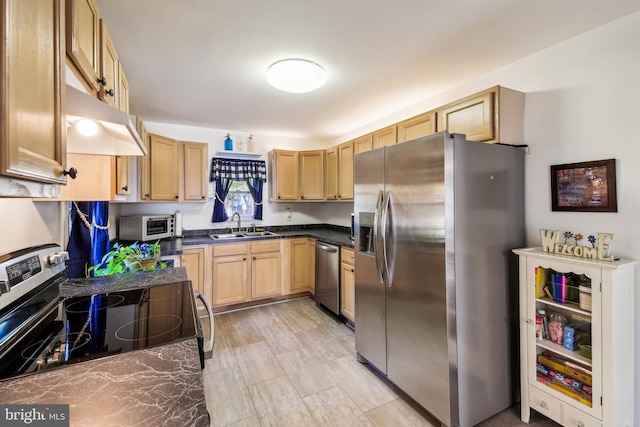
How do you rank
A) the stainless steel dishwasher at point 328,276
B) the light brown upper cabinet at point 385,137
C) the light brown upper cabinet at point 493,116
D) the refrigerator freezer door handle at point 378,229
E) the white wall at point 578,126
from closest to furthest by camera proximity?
the white wall at point 578,126 < the light brown upper cabinet at point 493,116 < the refrigerator freezer door handle at point 378,229 < the light brown upper cabinet at point 385,137 < the stainless steel dishwasher at point 328,276

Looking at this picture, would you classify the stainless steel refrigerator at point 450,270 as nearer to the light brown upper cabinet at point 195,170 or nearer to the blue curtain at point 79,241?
the blue curtain at point 79,241

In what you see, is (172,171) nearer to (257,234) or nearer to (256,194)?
(256,194)

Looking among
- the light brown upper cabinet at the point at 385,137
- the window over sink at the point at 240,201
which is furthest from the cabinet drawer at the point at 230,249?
the light brown upper cabinet at the point at 385,137

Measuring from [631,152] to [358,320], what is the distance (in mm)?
2067

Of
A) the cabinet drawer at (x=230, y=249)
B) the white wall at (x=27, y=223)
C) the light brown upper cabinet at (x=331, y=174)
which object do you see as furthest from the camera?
the light brown upper cabinet at (x=331, y=174)

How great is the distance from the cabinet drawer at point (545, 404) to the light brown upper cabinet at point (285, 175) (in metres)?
3.26

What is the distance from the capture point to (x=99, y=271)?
200 centimetres

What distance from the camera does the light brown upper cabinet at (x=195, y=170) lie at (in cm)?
359

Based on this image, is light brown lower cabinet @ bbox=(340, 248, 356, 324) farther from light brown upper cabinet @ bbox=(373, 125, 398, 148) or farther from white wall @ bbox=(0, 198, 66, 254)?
white wall @ bbox=(0, 198, 66, 254)

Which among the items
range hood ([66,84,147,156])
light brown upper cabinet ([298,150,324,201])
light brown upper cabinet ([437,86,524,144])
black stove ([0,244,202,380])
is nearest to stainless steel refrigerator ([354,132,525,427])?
light brown upper cabinet ([437,86,524,144])

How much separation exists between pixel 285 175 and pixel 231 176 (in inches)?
29.7

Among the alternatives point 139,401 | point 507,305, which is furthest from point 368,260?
point 139,401

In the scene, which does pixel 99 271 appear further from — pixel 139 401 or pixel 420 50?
pixel 420 50

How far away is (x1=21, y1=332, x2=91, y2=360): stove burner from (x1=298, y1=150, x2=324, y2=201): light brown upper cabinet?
3313 mm
